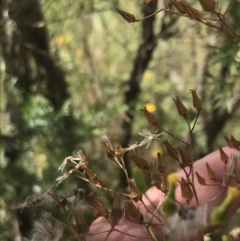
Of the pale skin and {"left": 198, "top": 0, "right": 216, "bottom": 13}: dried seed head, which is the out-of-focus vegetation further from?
{"left": 198, "top": 0, "right": 216, "bottom": 13}: dried seed head

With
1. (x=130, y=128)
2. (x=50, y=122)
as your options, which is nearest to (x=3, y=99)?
(x=50, y=122)

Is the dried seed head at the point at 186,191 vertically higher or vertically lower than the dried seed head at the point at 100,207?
higher

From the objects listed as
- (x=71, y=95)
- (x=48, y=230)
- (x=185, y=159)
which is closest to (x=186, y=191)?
(x=185, y=159)

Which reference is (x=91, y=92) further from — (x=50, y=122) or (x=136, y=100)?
(x=50, y=122)

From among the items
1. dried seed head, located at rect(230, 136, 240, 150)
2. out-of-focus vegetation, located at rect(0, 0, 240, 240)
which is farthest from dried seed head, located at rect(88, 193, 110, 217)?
out-of-focus vegetation, located at rect(0, 0, 240, 240)

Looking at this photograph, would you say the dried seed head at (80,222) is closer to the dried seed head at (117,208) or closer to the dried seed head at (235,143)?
the dried seed head at (117,208)

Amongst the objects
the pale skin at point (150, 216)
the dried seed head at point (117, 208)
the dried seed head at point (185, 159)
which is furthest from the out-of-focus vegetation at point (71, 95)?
the dried seed head at point (117, 208)

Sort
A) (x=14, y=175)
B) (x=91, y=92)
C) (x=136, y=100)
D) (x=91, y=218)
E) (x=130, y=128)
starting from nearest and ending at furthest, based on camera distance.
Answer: (x=91, y=218), (x=14, y=175), (x=136, y=100), (x=130, y=128), (x=91, y=92)

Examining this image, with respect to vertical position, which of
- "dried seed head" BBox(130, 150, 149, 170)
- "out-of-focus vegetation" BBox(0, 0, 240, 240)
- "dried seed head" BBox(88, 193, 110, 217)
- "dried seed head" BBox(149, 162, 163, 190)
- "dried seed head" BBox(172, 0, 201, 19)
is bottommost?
"out-of-focus vegetation" BBox(0, 0, 240, 240)
